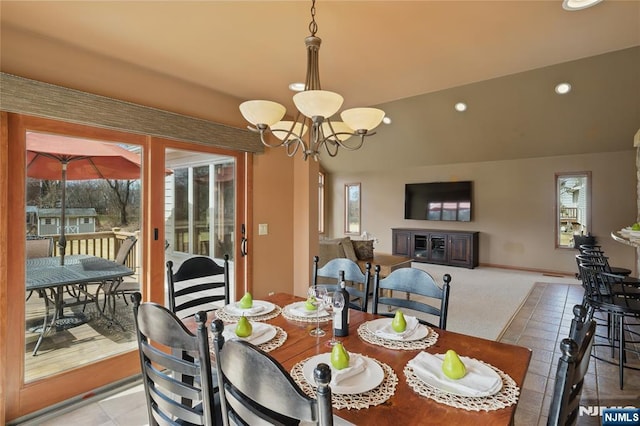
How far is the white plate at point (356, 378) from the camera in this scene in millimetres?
1152

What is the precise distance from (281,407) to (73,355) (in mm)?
2479

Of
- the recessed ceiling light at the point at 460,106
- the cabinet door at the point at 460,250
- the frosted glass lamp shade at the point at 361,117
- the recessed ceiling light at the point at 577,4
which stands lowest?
the cabinet door at the point at 460,250

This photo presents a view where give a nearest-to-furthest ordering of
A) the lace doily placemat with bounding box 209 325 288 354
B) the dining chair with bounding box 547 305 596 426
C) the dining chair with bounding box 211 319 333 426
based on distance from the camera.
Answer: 1. the dining chair with bounding box 211 319 333 426
2. the dining chair with bounding box 547 305 596 426
3. the lace doily placemat with bounding box 209 325 288 354

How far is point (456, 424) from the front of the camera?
100 centimetres

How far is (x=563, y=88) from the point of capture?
5266 mm

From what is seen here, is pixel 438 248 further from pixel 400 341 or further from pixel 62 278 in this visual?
pixel 62 278

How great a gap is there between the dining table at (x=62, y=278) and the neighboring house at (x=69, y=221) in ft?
0.67

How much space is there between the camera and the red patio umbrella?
2.33 m

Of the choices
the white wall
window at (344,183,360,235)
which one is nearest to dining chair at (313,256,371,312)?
the white wall

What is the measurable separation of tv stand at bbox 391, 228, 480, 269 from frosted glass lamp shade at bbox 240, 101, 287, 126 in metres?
6.97

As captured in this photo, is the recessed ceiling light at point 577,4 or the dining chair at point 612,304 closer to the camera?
the recessed ceiling light at point 577,4

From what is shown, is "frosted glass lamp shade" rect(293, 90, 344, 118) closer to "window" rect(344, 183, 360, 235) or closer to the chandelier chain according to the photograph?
the chandelier chain

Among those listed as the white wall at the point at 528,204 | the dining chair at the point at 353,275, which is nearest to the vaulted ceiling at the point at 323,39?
the dining chair at the point at 353,275

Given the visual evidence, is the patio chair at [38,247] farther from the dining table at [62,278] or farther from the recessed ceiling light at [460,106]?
the recessed ceiling light at [460,106]
